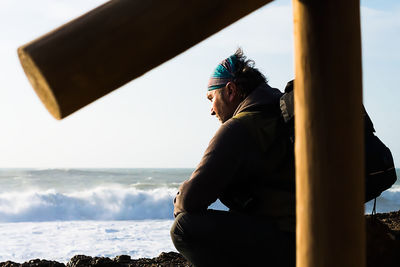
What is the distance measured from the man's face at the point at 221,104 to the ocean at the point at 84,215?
5.10 meters

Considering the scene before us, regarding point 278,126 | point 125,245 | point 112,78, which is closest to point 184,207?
point 278,126

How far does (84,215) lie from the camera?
16.0m

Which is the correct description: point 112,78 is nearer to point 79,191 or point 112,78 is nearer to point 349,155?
point 349,155

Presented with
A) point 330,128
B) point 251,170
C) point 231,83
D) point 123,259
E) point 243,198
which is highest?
point 231,83

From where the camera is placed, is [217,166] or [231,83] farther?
[231,83]

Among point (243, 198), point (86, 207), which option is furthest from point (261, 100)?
point (86, 207)

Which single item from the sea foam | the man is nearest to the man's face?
the man

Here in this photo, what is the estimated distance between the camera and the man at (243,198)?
246cm

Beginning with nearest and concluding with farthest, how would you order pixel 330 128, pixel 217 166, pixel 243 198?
pixel 330 128 → pixel 217 166 → pixel 243 198

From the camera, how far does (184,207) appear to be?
2520 millimetres

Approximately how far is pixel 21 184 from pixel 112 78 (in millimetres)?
23210

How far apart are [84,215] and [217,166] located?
14.2 metres

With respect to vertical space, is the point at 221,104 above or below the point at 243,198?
above

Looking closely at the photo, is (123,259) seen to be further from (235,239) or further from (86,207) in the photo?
(86,207)
